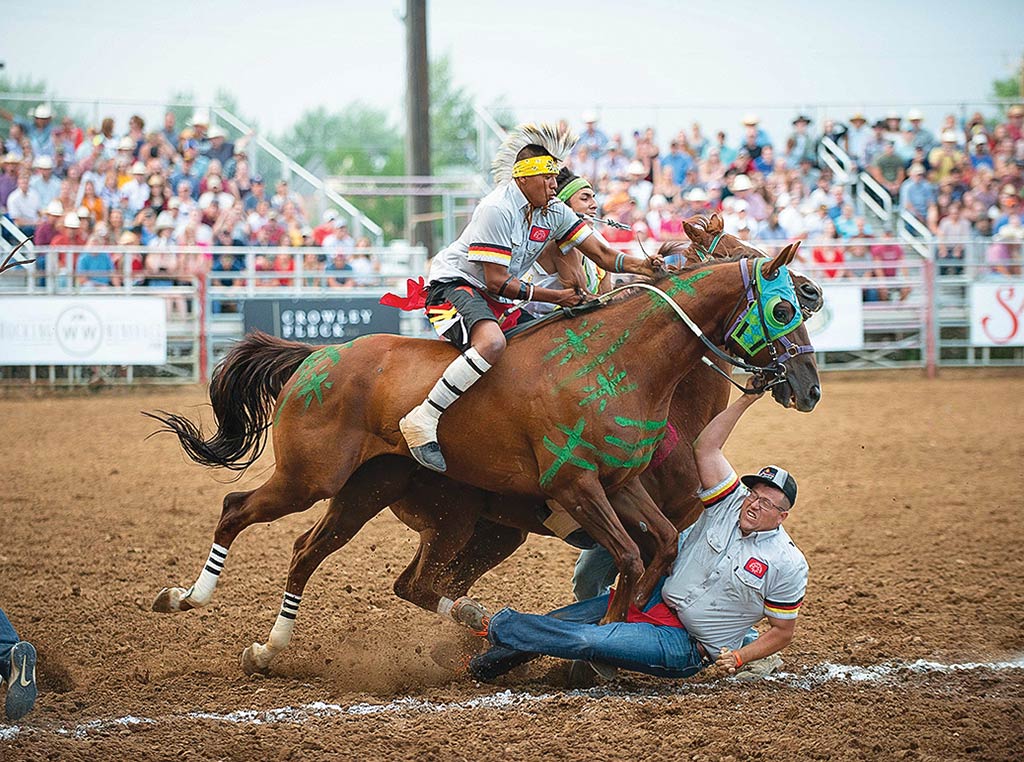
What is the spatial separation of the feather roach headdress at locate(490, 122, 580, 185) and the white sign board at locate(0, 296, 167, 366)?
10051mm

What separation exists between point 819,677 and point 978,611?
4.81ft

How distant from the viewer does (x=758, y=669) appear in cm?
473

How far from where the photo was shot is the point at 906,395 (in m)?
14.0

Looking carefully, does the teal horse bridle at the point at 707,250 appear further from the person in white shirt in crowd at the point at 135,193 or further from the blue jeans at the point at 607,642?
the person in white shirt in crowd at the point at 135,193

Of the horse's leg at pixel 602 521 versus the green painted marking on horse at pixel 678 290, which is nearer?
the horse's leg at pixel 602 521

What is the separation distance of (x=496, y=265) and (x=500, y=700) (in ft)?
5.76

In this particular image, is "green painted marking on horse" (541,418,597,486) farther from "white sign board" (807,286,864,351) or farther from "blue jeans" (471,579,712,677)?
"white sign board" (807,286,864,351)

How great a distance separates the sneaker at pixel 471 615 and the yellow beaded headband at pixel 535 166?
198cm

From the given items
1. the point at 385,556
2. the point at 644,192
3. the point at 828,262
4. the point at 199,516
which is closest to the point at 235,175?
the point at 644,192

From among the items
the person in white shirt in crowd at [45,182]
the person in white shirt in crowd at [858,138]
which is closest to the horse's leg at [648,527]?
→ the person in white shirt in crowd at [45,182]

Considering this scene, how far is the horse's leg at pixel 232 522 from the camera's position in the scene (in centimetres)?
502

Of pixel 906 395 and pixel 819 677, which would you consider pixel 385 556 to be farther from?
pixel 906 395

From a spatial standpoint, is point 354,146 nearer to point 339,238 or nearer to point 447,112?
point 447,112

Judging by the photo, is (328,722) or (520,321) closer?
(328,722)
